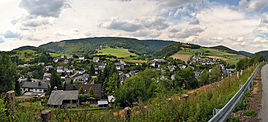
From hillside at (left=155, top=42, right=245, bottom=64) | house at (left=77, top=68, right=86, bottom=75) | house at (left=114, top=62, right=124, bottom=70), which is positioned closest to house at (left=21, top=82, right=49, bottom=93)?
house at (left=77, top=68, right=86, bottom=75)

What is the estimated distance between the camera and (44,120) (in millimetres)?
3863

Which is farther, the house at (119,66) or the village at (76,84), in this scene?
the house at (119,66)

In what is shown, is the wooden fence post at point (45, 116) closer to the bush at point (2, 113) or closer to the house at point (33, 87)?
the bush at point (2, 113)

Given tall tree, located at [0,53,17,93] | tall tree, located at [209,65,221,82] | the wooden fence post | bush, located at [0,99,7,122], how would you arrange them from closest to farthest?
the wooden fence post → bush, located at [0,99,7,122] → tall tree, located at [0,53,17,93] → tall tree, located at [209,65,221,82]

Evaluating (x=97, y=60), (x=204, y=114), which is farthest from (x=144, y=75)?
(x=97, y=60)

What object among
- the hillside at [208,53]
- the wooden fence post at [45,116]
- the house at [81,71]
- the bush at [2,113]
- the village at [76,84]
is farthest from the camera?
the hillside at [208,53]

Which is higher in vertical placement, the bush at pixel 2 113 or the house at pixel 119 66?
the bush at pixel 2 113

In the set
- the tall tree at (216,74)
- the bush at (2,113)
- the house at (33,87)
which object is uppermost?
the bush at (2,113)

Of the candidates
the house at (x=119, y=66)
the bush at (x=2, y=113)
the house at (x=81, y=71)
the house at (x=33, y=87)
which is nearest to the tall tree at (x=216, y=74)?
the bush at (x=2, y=113)

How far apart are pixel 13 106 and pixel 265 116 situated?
716cm

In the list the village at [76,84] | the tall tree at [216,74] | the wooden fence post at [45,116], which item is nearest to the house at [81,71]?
the village at [76,84]

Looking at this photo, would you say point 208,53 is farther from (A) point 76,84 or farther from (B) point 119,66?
(A) point 76,84

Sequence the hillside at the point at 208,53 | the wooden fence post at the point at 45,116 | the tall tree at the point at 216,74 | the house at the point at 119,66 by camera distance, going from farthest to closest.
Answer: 1. the hillside at the point at 208,53
2. the house at the point at 119,66
3. the tall tree at the point at 216,74
4. the wooden fence post at the point at 45,116

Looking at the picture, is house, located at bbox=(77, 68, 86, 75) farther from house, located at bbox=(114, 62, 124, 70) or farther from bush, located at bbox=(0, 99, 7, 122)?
bush, located at bbox=(0, 99, 7, 122)
